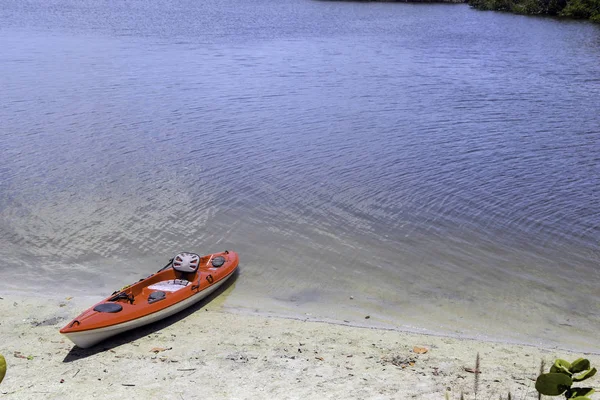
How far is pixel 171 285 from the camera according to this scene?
10.2 m

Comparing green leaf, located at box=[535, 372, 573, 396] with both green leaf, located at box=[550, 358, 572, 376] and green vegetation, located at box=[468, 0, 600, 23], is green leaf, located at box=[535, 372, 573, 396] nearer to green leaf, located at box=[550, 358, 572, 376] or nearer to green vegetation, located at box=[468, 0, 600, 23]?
green leaf, located at box=[550, 358, 572, 376]

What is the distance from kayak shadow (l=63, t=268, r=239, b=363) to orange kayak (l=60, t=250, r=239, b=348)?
100 millimetres

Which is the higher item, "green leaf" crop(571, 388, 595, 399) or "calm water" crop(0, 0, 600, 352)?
"green leaf" crop(571, 388, 595, 399)

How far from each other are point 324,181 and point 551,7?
4547 centimetres

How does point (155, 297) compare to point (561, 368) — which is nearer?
point (561, 368)

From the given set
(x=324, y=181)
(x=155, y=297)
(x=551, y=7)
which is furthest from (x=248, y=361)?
(x=551, y=7)

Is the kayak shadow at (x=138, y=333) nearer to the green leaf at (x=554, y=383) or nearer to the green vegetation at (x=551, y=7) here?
the green leaf at (x=554, y=383)

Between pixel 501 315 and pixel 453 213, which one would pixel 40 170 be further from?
pixel 501 315

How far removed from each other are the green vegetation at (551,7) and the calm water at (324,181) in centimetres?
2162

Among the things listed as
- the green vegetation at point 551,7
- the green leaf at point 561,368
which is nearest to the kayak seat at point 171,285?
the green leaf at point 561,368

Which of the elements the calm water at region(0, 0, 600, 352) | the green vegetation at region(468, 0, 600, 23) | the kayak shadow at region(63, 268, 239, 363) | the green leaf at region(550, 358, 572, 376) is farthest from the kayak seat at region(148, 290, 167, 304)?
the green vegetation at region(468, 0, 600, 23)

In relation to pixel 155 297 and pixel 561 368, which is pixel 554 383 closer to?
pixel 561 368

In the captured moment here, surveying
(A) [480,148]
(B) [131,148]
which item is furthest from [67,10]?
(A) [480,148]

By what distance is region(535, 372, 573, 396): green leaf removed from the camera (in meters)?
3.64
